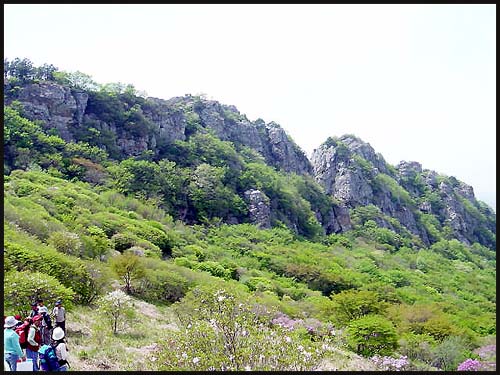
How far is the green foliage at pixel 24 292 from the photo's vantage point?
512 inches

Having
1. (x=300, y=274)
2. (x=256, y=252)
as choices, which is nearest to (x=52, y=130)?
(x=256, y=252)

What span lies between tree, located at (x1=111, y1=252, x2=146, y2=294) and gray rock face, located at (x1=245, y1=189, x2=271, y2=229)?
3155cm

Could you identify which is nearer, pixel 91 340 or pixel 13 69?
pixel 91 340

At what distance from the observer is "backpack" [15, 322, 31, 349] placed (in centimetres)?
873

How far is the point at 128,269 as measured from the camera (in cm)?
2134

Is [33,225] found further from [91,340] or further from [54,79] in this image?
[54,79]

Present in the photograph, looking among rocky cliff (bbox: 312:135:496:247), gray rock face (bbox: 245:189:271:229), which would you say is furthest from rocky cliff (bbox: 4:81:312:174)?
gray rock face (bbox: 245:189:271:229)

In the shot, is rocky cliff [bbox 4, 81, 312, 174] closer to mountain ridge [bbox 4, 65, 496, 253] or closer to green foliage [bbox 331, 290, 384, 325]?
mountain ridge [bbox 4, 65, 496, 253]

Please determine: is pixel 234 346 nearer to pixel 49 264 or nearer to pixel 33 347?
pixel 33 347

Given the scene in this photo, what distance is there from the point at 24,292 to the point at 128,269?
832cm

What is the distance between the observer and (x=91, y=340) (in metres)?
13.6

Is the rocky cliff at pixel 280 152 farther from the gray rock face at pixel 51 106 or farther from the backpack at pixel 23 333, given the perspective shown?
the backpack at pixel 23 333

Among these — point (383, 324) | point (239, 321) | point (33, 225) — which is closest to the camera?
point (239, 321)

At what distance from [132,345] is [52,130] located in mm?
40095
